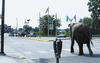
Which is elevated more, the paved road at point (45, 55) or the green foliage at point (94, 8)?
the green foliage at point (94, 8)

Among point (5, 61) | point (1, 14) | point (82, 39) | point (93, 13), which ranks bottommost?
point (5, 61)

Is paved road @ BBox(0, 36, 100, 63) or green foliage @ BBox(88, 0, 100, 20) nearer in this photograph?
paved road @ BBox(0, 36, 100, 63)

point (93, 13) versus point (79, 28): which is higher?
point (93, 13)

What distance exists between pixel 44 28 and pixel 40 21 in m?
2.99

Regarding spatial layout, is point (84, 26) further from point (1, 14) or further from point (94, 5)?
point (94, 5)

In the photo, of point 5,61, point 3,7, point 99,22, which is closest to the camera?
point 5,61

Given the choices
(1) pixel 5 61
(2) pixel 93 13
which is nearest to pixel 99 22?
(2) pixel 93 13

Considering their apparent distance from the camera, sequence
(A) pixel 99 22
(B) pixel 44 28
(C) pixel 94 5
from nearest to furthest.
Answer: (C) pixel 94 5 → (A) pixel 99 22 → (B) pixel 44 28

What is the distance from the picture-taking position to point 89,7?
62000 mm

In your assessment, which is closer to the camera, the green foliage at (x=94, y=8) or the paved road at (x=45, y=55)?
the paved road at (x=45, y=55)

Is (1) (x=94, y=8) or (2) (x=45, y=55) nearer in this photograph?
(2) (x=45, y=55)

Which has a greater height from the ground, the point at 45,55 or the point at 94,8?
the point at 94,8

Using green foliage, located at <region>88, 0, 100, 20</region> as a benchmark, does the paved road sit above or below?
below

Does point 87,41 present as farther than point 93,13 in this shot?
No
